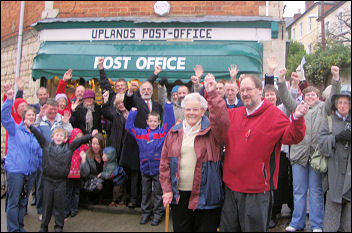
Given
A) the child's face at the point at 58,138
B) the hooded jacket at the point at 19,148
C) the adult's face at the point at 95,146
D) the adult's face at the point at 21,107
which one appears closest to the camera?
the hooded jacket at the point at 19,148

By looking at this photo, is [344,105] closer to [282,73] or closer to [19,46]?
[282,73]

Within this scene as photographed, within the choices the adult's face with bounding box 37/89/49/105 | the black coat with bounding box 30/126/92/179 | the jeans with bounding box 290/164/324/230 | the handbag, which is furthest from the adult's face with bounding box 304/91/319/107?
the adult's face with bounding box 37/89/49/105

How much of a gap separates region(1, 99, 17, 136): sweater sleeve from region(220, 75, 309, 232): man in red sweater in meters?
2.90

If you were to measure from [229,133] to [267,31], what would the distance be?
495cm

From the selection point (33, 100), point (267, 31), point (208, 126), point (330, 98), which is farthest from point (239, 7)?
point (33, 100)

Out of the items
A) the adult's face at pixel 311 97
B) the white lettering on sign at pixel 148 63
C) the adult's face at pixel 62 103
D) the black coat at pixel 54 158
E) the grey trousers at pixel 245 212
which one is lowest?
the grey trousers at pixel 245 212

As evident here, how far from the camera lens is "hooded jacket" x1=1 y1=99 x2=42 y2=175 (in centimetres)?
420

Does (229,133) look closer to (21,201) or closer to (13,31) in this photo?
(21,201)

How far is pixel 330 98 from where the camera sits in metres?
4.03

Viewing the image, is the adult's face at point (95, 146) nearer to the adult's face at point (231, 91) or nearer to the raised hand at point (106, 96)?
the raised hand at point (106, 96)

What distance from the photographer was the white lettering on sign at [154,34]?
7.12 meters

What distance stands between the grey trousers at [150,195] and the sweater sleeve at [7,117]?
6.54 ft

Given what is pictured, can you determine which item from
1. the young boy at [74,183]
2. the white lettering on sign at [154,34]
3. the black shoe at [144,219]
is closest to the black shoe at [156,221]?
the black shoe at [144,219]

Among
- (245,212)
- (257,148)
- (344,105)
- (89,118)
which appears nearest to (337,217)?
(344,105)
